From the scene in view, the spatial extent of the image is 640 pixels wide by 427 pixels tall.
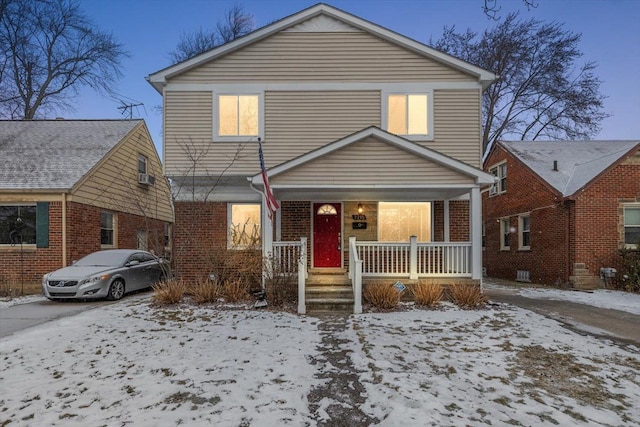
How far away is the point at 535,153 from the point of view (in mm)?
15898

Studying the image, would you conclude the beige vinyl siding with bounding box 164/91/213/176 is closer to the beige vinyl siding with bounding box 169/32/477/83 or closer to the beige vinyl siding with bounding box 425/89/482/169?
the beige vinyl siding with bounding box 169/32/477/83

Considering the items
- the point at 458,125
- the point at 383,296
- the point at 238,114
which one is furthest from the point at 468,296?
the point at 238,114

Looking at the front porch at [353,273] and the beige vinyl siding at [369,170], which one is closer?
the front porch at [353,273]

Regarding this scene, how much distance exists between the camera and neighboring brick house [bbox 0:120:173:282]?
1140 cm

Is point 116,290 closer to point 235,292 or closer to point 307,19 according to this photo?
point 235,292

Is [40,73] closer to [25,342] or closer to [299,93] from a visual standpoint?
[299,93]

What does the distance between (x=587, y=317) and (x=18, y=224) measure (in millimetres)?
15963

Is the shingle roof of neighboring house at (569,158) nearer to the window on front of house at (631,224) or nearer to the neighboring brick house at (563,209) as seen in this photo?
the neighboring brick house at (563,209)

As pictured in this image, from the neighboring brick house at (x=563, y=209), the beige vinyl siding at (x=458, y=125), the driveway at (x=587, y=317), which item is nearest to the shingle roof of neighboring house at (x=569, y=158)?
the neighboring brick house at (x=563, y=209)

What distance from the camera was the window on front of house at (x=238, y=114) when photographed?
10.4 m

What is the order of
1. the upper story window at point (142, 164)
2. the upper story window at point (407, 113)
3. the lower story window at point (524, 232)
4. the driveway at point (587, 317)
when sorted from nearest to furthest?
the driveway at point (587, 317) → the upper story window at point (407, 113) → the lower story window at point (524, 232) → the upper story window at point (142, 164)

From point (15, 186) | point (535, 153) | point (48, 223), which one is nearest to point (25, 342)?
point (48, 223)

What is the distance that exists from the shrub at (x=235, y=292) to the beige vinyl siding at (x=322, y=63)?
588 cm

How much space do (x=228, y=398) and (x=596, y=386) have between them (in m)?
4.12
